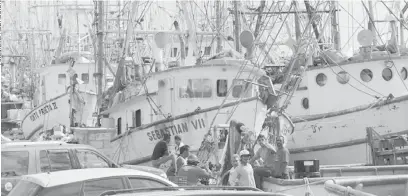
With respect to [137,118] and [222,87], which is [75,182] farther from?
[137,118]

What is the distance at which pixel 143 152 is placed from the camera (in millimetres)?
19812

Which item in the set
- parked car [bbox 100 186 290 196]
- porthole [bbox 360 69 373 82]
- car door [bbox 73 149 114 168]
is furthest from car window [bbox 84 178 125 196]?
porthole [bbox 360 69 373 82]

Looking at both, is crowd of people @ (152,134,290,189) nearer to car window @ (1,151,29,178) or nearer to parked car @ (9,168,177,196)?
car window @ (1,151,29,178)

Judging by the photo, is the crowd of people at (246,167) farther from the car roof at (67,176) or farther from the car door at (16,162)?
the car roof at (67,176)

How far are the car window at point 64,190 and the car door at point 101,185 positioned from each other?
0.09 meters

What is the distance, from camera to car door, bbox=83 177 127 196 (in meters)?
8.12

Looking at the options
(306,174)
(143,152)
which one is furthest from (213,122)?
(306,174)

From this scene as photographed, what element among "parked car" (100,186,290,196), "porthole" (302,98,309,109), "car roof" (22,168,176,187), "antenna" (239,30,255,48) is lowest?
"car roof" (22,168,176,187)

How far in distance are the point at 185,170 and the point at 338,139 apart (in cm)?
974

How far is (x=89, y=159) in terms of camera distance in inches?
497

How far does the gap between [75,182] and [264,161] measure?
5.67 metres

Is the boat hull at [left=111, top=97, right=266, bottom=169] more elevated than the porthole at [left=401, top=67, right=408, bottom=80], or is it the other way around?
A: the porthole at [left=401, top=67, right=408, bottom=80]

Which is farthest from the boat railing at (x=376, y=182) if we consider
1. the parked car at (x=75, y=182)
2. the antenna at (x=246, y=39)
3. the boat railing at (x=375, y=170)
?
the antenna at (x=246, y=39)

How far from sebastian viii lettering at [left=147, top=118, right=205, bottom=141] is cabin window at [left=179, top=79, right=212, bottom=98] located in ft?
3.96
